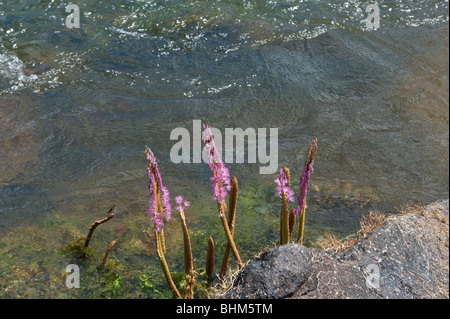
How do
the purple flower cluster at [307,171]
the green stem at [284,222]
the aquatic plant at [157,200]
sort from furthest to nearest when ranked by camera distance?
the green stem at [284,222] < the purple flower cluster at [307,171] < the aquatic plant at [157,200]

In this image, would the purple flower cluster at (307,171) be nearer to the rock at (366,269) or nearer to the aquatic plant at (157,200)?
the rock at (366,269)

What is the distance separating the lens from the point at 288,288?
3635 millimetres

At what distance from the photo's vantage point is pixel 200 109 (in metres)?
6.98

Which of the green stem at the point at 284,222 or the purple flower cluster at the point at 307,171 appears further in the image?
the green stem at the point at 284,222

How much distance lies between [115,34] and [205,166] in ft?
11.4

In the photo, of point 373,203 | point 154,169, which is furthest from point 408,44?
point 154,169

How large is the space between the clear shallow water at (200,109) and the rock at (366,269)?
79 cm

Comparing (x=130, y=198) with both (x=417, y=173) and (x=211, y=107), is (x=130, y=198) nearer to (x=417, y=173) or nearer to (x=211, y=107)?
(x=211, y=107)

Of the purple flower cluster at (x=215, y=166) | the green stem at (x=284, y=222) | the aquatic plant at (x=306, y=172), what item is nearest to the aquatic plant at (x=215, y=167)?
the purple flower cluster at (x=215, y=166)

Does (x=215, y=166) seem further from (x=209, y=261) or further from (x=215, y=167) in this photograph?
(x=209, y=261)

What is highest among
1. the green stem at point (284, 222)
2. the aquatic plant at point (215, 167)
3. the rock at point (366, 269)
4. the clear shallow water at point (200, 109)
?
the aquatic plant at point (215, 167)

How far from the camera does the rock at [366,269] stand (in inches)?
144

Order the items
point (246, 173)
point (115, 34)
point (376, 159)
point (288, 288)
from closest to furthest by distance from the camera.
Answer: point (288, 288)
point (246, 173)
point (376, 159)
point (115, 34)

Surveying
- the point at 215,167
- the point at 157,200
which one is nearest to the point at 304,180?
the point at 215,167
